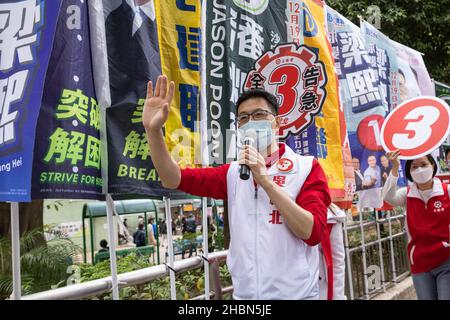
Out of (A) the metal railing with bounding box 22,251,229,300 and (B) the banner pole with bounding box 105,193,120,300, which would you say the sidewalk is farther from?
(B) the banner pole with bounding box 105,193,120,300

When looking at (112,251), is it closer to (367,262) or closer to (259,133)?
(259,133)

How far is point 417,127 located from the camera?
4129 mm

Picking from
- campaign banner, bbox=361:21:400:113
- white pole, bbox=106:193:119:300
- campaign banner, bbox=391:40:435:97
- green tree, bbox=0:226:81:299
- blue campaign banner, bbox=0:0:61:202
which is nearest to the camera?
blue campaign banner, bbox=0:0:61:202

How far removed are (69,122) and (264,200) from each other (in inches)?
42.7

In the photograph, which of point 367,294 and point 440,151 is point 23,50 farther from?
point 440,151

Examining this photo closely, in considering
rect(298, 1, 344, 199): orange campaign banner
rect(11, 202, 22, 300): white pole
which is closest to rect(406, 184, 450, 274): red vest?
rect(298, 1, 344, 199): orange campaign banner

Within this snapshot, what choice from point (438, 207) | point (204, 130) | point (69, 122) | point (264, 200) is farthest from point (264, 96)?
point (438, 207)

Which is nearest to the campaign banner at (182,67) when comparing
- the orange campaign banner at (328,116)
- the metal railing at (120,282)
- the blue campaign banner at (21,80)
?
the metal railing at (120,282)

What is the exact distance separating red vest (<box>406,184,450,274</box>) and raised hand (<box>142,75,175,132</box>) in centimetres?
261

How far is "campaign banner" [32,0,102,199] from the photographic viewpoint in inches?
91.4

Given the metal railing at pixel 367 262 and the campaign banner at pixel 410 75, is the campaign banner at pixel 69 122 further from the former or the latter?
the campaign banner at pixel 410 75

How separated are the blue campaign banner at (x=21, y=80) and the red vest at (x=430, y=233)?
2.95 m

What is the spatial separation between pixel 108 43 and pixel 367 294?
479 cm


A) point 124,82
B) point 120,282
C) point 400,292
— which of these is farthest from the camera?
point 400,292
